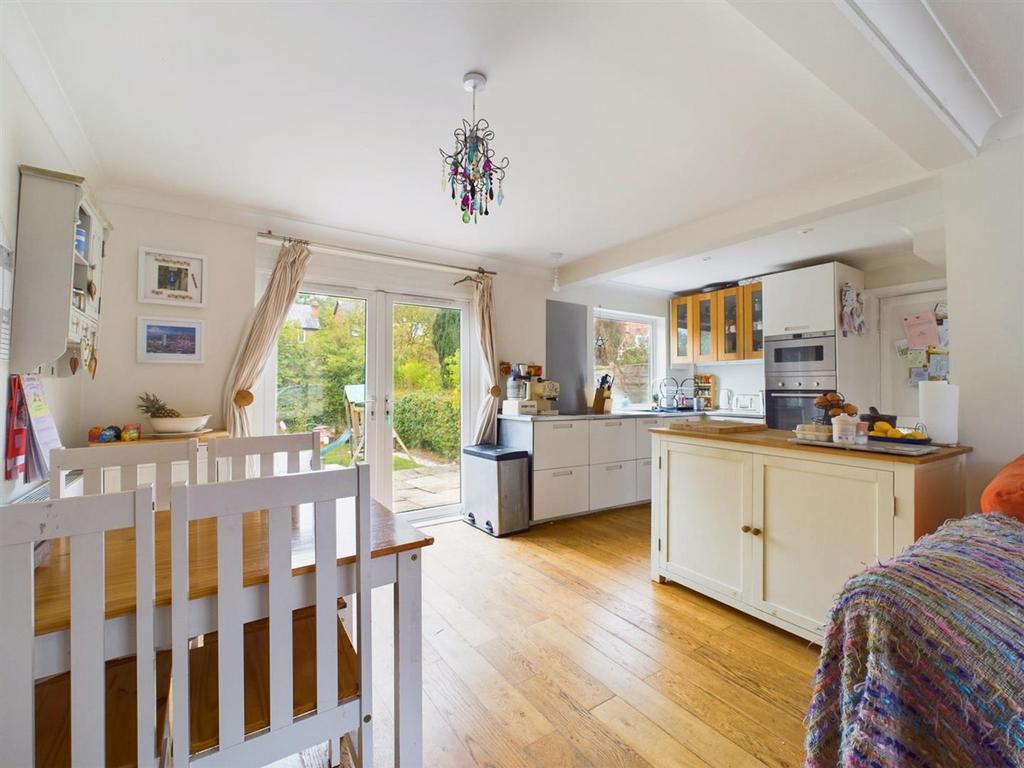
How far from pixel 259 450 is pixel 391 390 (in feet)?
6.26

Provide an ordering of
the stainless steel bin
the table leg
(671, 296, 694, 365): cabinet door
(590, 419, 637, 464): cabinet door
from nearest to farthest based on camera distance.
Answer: the table leg → the stainless steel bin → (590, 419, 637, 464): cabinet door → (671, 296, 694, 365): cabinet door

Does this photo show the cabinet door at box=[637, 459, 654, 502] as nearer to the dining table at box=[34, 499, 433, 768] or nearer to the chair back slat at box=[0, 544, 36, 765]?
the dining table at box=[34, 499, 433, 768]

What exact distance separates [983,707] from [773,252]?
A: 3.68 meters

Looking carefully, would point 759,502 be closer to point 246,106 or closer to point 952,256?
point 952,256

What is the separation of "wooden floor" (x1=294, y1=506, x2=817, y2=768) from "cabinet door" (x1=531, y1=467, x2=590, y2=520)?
875 mm

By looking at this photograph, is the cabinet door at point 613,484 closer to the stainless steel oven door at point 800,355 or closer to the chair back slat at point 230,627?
the stainless steel oven door at point 800,355

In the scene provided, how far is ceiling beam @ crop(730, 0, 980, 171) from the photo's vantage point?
1213mm

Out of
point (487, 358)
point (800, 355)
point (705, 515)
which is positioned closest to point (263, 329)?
point (487, 358)

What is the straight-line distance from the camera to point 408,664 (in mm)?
1154

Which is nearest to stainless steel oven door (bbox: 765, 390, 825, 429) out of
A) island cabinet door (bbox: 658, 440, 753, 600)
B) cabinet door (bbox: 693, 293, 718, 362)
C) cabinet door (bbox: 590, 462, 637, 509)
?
cabinet door (bbox: 693, 293, 718, 362)

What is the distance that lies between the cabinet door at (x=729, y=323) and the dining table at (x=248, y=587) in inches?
169

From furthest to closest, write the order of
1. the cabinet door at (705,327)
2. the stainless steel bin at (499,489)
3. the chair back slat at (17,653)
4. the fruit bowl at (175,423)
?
1. the cabinet door at (705,327)
2. the stainless steel bin at (499,489)
3. the fruit bowl at (175,423)
4. the chair back slat at (17,653)

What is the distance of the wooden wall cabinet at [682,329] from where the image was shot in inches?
201

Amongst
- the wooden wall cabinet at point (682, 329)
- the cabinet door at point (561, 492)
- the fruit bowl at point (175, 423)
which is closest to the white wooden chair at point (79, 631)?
the fruit bowl at point (175, 423)
